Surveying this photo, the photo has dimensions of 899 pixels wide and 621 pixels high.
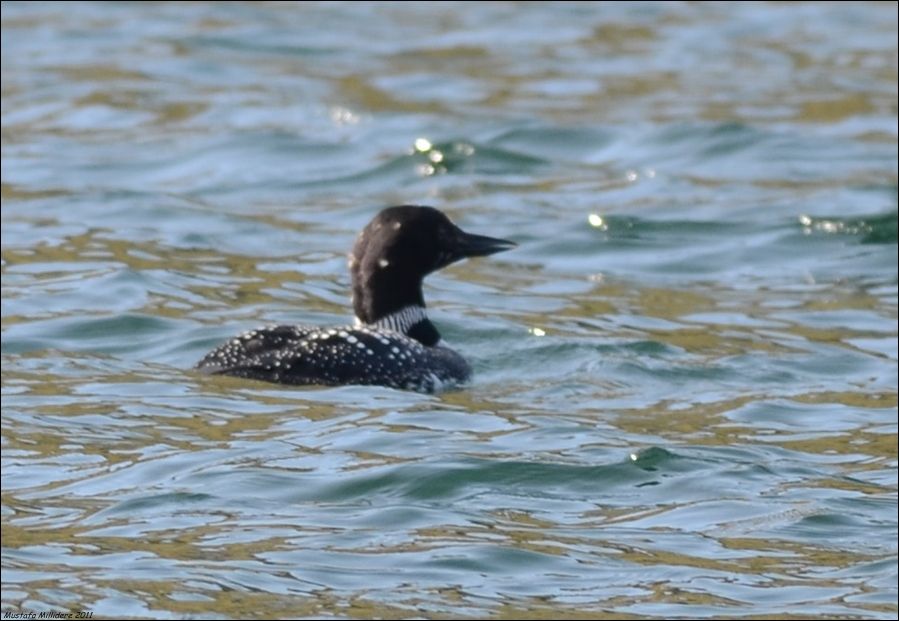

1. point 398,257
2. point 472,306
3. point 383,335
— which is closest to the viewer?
point 383,335

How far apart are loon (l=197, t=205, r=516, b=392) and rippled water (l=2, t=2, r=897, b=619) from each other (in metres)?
0.10

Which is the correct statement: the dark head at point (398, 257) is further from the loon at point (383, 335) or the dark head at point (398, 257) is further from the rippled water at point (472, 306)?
the rippled water at point (472, 306)


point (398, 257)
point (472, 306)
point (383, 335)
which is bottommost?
point (472, 306)

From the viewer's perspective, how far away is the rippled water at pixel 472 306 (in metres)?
6.41

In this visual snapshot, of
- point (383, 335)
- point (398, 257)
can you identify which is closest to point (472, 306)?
point (398, 257)

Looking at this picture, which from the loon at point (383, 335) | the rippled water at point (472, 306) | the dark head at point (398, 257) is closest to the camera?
the rippled water at point (472, 306)

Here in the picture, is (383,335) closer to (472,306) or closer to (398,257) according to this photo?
(398,257)

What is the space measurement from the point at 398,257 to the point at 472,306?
5.08ft

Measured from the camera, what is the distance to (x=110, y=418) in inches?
324

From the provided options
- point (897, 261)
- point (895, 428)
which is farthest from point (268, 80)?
point (895, 428)

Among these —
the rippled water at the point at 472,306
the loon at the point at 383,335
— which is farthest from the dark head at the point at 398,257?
the rippled water at the point at 472,306

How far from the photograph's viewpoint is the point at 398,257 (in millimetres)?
9203

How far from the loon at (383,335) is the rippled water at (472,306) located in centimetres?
10

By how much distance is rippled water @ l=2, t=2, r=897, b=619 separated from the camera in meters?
6.41
